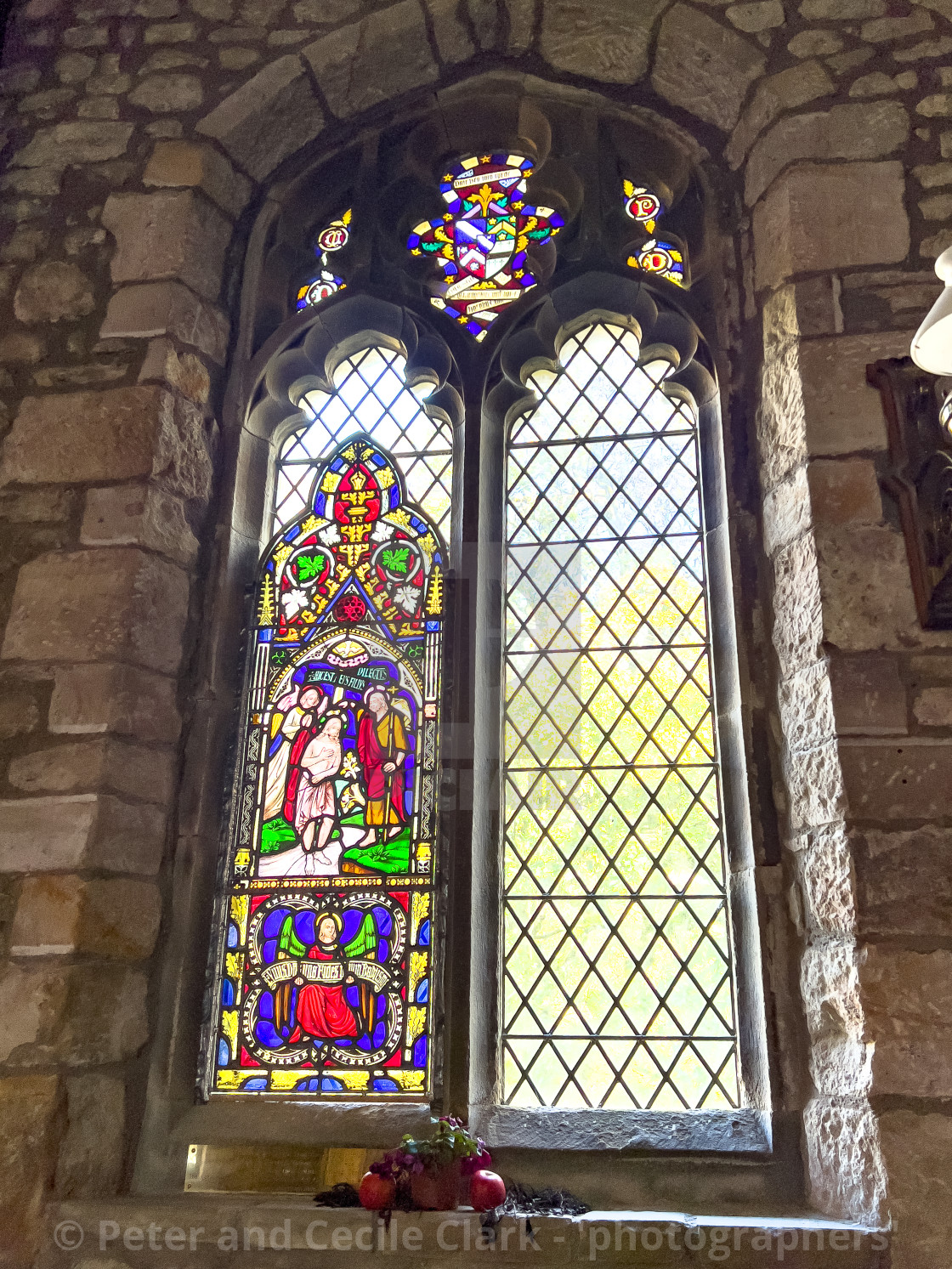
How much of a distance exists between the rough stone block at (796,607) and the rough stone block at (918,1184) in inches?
39.4

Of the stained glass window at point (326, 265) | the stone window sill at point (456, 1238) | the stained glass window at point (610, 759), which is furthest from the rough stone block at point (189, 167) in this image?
the stone window sill at point (456, 1238)

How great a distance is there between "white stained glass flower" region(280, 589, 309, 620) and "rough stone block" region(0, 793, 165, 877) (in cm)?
75

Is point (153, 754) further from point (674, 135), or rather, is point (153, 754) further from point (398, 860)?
point (674, 135)

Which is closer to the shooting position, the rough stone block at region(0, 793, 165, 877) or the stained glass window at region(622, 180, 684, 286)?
the rough stone block at region(0, 793, 165, 877)

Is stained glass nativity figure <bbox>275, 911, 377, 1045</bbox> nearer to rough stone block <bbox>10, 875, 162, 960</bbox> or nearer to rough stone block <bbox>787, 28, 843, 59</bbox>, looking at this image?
rough stone block <bbox>10, 875, 162, 960</bbox>

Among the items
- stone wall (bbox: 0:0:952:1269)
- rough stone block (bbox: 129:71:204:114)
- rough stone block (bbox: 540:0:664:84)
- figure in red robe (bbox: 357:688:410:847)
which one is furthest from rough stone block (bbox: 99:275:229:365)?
rough stone block (bbox: 540:0:664:84)

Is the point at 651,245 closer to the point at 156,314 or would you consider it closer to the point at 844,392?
the point at 844,392

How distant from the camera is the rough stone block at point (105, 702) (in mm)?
2768

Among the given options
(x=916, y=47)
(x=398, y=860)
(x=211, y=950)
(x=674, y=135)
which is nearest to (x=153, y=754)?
(x=211, y=950)

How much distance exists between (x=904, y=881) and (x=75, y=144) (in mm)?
3379

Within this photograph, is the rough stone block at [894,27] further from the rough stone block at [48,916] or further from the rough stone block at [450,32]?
the rough stone block at [48,916]

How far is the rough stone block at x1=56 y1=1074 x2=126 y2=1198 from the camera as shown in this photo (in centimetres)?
240

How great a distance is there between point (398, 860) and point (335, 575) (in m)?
0.90

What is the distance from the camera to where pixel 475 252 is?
368 cm
